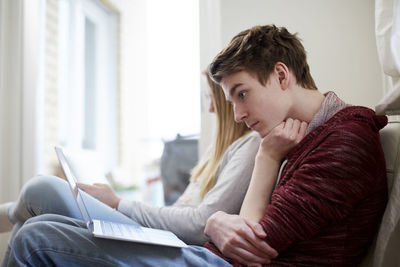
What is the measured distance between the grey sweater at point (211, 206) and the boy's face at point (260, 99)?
0.45ft

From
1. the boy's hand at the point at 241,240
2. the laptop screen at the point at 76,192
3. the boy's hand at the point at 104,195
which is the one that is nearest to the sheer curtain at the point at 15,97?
the boy's hand at the point at 104,195

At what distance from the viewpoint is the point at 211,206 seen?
41.1 inches

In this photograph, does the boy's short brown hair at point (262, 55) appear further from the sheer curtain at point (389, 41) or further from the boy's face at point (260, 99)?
the sheer curtain at point (389, 41)

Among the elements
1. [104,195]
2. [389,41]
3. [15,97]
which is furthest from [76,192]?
[15,97]

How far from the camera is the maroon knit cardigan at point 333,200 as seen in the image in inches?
30.0

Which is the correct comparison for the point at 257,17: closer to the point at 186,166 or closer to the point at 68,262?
the point at 186,166

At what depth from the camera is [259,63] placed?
0.96 m

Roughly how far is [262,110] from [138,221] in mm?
494

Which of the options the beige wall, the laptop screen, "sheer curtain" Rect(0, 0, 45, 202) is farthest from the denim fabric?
"sheer curtain" Rect(0, 0, 45, 202)

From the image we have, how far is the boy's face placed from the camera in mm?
958

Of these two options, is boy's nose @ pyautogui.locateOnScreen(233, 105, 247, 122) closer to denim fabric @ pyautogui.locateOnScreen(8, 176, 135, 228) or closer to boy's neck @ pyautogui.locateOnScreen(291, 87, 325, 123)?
boy's neck @ pyautogui.locateOnScreen(291, 87, 325, 123)

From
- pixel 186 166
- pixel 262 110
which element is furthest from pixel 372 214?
pixel 186 166

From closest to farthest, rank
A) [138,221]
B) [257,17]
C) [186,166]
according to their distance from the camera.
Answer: [138,221], [257,17], [186,166]

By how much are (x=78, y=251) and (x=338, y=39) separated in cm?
128
